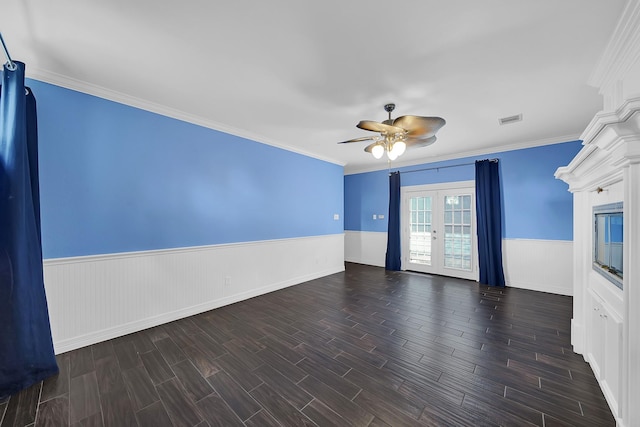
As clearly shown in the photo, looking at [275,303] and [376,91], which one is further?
[275,303]

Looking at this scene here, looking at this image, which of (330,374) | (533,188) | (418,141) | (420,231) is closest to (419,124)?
(418,141)

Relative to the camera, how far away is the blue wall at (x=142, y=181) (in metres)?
2.40

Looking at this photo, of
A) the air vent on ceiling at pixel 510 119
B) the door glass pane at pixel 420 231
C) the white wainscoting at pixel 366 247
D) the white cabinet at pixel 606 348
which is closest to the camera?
the white cabinet at pixel 606 348

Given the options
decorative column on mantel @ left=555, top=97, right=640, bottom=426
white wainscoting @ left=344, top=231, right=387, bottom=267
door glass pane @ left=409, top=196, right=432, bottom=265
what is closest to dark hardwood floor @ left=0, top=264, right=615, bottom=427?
decorative column on mantel @ left=555, top=97, right=640, bottom=426

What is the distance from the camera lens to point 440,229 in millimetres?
5434

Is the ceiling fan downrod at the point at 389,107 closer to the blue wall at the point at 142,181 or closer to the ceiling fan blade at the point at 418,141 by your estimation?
the ceiling fan blade at the point at 418,141

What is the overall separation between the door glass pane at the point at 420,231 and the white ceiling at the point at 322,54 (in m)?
2.61

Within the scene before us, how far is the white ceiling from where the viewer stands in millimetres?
1623

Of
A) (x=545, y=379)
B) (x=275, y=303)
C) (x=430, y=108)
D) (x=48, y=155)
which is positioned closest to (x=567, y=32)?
(x=430, y=108)

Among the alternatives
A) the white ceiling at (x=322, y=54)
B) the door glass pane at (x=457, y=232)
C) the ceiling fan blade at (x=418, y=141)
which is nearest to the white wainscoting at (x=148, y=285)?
the white ceiling at (x=322, y=54)

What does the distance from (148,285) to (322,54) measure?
10.3 feet

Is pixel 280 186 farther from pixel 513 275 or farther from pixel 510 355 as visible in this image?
pixel 513 275

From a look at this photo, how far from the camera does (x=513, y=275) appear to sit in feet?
15.1

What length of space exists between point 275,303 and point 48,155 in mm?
3037
